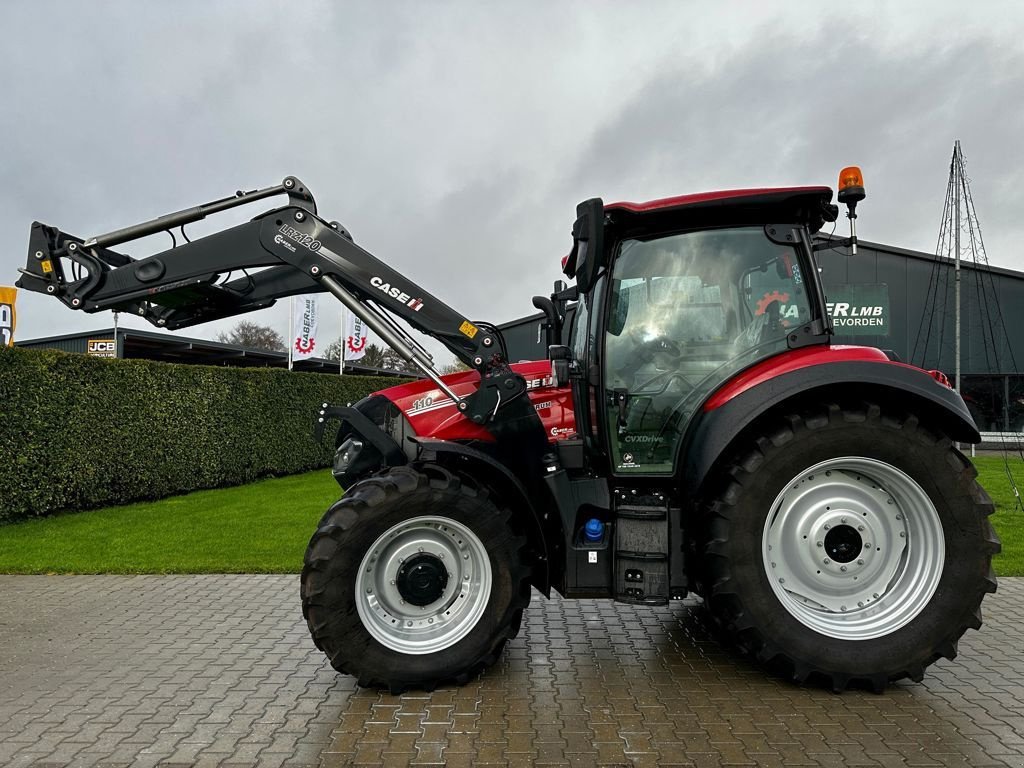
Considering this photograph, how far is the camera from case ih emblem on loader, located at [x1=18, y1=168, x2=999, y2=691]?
3.64m

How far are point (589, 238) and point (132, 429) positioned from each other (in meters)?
9.37

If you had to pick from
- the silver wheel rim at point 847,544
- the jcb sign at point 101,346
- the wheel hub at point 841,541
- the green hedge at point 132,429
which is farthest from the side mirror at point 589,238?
the jcb sign at point 101,346

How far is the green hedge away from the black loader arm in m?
5.67

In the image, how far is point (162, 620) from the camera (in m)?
5.13

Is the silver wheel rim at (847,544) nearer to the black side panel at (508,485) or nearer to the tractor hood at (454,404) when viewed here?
the black side panel at (508,485)

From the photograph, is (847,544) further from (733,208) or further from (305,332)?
(305,332)

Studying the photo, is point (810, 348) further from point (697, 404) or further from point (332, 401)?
point (332, 401)

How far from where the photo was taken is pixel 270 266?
4.22 meters

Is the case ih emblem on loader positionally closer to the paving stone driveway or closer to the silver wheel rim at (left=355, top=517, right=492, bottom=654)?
the silver wheel rim at (left=355, top=517, right=492, bottom=654)

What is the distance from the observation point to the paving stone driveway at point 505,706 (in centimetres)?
307

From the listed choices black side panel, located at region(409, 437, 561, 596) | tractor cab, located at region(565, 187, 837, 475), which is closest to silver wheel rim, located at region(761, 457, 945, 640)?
tractor cab, located at region(565, 187, 837, 475)

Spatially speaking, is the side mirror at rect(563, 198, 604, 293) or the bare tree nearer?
the side mirror at rect(563, 198, 604, 293)

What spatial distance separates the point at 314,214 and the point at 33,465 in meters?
7.10

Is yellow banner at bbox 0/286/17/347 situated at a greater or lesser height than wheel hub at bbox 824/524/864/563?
greater
